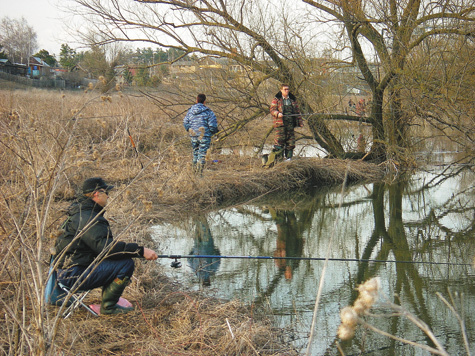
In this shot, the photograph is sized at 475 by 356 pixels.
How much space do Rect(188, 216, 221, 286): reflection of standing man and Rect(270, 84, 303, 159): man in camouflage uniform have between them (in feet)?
11.3

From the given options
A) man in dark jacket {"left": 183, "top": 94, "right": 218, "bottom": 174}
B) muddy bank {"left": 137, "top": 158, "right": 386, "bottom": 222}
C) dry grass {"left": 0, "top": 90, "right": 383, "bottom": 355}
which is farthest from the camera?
man in dark jacket {"left": 183, "top": 94, "right": 218, "bottom": 174}

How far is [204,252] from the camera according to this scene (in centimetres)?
723

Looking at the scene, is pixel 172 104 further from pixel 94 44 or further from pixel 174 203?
pixel 174 203

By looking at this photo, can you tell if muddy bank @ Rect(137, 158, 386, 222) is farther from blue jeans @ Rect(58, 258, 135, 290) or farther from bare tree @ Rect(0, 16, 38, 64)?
bare tree @ Rect(0, 16, 38, 64)

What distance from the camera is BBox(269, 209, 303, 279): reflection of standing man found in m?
6.66

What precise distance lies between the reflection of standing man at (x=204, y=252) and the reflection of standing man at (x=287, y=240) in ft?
2.56

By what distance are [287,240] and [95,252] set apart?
3.93 m

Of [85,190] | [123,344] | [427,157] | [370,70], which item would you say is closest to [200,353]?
[123,344]

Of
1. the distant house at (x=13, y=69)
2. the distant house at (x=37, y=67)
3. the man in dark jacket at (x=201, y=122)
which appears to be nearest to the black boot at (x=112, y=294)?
the man in dark jacket at (x=201, y=122)

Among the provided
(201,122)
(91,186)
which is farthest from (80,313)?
(201,122)

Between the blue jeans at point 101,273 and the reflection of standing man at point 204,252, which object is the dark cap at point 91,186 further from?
the reflection of standing man at point 204,252

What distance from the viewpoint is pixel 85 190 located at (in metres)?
4.41

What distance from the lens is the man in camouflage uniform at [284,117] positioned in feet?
39.1

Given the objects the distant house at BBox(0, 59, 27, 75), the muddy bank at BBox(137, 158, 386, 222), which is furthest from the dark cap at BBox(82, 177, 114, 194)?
the distant house at BBox(0, 59, 27, 75)
